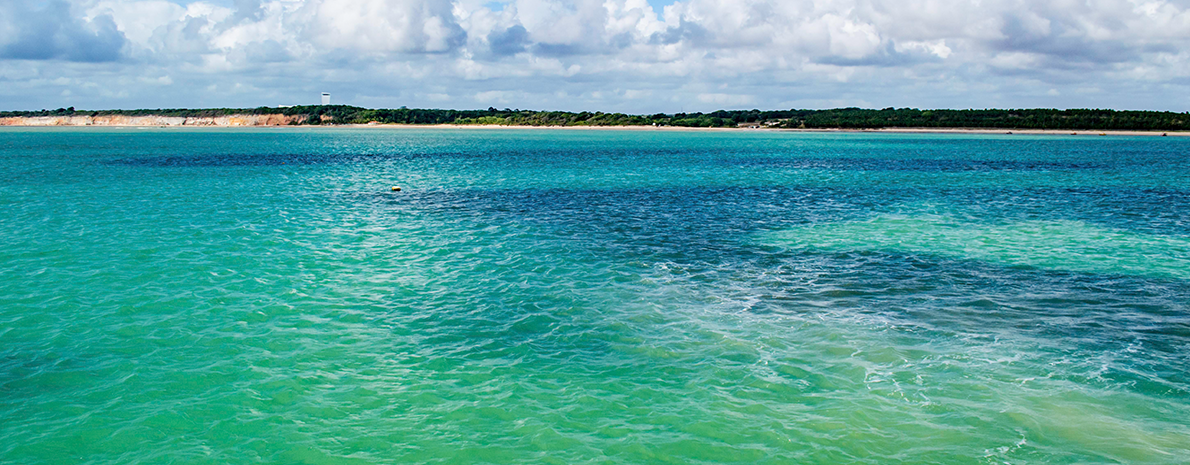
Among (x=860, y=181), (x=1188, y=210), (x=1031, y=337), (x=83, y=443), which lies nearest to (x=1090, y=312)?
(x=1031, y=337)

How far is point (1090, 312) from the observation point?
17.6 meters

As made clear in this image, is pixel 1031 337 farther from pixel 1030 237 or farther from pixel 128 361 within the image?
pixel 128 361

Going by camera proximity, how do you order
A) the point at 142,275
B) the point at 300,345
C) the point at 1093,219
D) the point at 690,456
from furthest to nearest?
the point at 1093,219
the point at 142,275
the point at 300,345
the point at 690,456

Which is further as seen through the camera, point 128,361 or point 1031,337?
point 1031,337

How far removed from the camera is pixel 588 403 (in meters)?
12.2

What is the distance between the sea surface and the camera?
1095 cm

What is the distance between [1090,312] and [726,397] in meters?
10.7

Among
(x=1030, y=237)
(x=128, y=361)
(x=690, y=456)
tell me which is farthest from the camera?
(x=1030, y=237)

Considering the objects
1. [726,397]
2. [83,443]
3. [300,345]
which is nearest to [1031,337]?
[726,397]

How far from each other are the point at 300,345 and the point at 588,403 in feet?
21.1

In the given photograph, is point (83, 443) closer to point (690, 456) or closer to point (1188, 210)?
point (690, 456)

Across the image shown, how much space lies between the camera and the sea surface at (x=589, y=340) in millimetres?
10953

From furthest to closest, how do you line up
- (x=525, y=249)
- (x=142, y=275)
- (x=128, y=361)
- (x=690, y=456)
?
(x=525, y=249) → (x=142, y=275) → (x=128, y=361) → (x=690, y=456)

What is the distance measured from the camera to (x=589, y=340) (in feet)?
50.2
